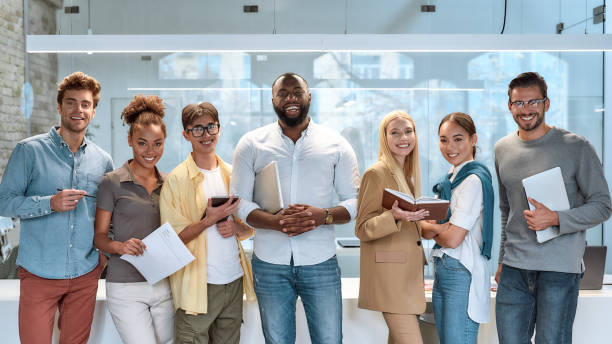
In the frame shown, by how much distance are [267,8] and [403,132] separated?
3464 millimetres

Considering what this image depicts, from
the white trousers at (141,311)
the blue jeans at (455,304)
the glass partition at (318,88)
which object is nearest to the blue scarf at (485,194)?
the blue jeans at (455,304)

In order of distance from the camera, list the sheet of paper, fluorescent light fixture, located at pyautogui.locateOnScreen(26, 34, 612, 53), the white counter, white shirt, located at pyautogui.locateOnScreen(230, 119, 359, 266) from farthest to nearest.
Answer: fluorescent light fixture, located at pyautogui.locateOnScreen(26, 34, 612, 53)
the white counter
white shirt, located at pyautogui.locateOnScreen(230, 119, 359, 266)
the sheet of paper

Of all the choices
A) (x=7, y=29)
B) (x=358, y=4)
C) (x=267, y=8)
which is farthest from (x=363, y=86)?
(x=7, y=29)

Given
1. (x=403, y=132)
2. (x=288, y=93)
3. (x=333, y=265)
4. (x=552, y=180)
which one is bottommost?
(x=333, y=265)

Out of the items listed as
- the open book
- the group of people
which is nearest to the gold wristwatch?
the group of people

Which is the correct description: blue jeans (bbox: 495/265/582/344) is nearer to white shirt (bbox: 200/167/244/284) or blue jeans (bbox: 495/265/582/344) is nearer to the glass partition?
white shirt (bbox: 200/167/244/284)

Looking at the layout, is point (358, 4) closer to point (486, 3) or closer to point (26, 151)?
point (486, 3)

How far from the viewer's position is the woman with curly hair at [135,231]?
2.38 metres

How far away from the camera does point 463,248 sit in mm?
2389

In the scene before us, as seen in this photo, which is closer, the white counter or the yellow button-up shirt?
Answer: the yellow button-up shirt

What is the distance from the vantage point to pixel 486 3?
18.0ft

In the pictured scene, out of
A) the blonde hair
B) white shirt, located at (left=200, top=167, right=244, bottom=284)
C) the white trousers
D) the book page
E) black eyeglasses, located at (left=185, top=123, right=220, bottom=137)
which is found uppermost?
black eyeglasses, located at (left=185, top=123, right=220, bottom=137)

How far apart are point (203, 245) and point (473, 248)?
4.37ft

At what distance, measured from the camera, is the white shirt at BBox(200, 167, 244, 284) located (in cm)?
242
